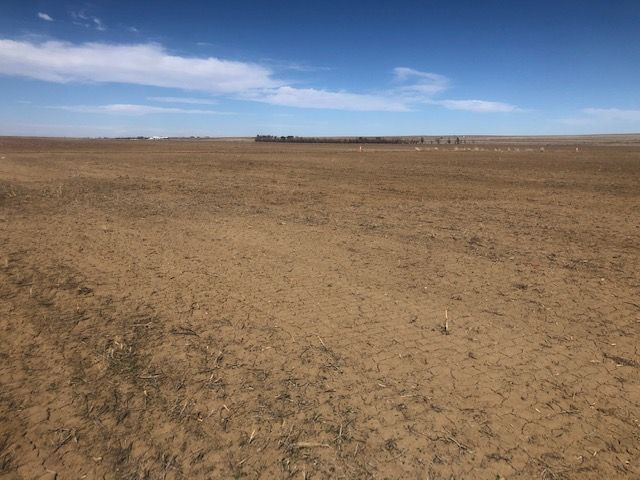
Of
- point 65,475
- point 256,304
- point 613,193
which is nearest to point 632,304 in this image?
point 256,304

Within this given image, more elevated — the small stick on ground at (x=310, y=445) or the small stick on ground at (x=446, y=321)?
the small stick on ground at (x=446, y=321)

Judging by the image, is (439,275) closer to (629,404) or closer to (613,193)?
(629,404)

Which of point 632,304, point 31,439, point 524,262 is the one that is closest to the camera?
point 31,439

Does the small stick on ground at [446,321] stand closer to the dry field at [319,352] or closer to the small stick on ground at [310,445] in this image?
the dry field at [319,352]

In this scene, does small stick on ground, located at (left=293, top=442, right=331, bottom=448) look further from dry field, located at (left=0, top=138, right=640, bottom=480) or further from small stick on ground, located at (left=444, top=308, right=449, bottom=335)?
small stick on ground, located at (left=444, top=308, right=449, bottom=335)

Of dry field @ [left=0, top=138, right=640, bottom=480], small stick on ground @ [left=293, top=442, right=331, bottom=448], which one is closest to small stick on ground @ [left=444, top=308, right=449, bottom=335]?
dry field @ [left=0, top=138, right=640, bottom=480]

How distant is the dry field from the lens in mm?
3383

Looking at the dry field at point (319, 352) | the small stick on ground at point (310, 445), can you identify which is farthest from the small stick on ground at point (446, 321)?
the small stick on ground at point (310, 445)

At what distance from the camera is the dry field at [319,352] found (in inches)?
133

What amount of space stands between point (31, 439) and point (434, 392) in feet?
12.0

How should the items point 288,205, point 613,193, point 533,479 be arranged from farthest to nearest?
1. point 613,193
2. point 288,205
3. point 533,479

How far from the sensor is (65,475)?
3.17m

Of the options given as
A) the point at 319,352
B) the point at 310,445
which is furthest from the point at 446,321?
the point at 310,445

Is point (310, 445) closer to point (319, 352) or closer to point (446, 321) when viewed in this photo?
point (319, 352)
